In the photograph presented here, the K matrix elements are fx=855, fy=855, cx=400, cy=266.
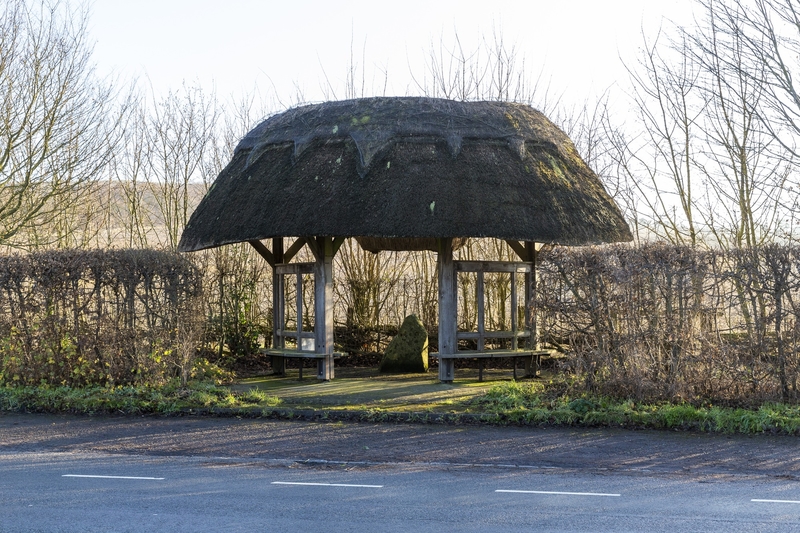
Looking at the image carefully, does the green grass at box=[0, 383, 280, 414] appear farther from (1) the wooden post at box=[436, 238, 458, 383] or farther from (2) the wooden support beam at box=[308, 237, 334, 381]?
(1) the wooden post at box=[436, 238, 458, 383]

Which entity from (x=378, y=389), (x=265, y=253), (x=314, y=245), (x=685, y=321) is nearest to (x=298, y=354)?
(x=378, y=389)

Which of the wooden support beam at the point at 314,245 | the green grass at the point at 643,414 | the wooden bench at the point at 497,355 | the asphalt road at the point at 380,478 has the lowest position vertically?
the asphalt road at the point at 380,478

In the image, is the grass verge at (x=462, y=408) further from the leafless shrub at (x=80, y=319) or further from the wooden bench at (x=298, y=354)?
the wooden bench at (x=298, y=354)

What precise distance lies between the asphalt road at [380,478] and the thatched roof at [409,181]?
3635mm

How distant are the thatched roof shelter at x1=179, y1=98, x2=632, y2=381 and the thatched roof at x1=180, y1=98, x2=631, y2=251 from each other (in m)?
0.02

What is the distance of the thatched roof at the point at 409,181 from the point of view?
12820 millimetres

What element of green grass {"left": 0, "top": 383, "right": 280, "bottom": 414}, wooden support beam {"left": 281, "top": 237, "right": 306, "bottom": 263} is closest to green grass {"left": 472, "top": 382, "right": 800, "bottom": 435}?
green grass {"left": 0, "top": 383, "right": 280, "bottom": 414}

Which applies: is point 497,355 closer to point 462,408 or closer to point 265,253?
point 462,408

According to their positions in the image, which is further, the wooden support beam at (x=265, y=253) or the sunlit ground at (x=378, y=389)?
the wooden support beam at (x=265, y=253)

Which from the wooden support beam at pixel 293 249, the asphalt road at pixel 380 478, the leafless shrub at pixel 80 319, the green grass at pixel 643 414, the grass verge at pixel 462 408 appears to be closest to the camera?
the asphalt road at pixel 380 478

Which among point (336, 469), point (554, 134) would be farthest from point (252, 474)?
point (554, 134)

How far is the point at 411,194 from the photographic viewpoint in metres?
13.0

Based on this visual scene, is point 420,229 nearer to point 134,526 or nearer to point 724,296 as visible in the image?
point 724,296

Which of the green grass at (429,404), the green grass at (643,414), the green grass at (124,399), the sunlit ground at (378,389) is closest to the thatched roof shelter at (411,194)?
the sunlit ground at (378,389)
